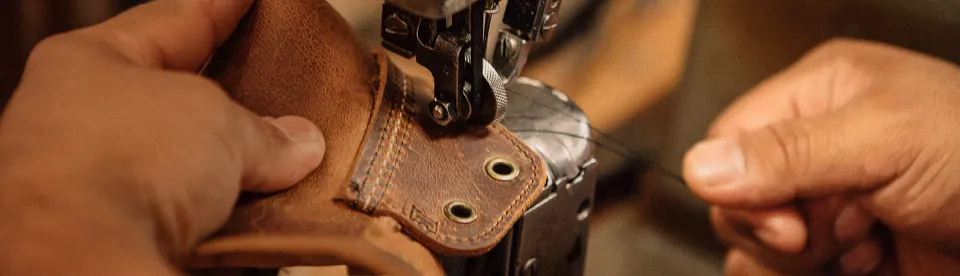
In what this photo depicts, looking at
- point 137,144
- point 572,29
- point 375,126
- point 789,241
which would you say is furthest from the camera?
point 572,29

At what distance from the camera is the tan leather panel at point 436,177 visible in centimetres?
45

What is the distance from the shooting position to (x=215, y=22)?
0.50 metres

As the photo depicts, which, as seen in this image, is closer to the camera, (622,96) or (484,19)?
(484,19)

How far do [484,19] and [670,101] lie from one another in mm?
265

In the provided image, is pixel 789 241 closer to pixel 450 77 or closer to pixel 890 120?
pixel 890 120

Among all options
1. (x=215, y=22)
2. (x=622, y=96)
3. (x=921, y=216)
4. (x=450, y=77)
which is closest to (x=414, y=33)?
(x=450, y=77)

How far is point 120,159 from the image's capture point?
35 cm

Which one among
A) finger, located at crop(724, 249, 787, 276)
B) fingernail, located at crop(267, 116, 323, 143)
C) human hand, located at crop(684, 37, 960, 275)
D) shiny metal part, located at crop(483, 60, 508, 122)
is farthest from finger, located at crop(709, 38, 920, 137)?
fingernail, located at crop(267, 116, 323, 143)

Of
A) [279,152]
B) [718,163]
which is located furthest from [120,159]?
[718,163]

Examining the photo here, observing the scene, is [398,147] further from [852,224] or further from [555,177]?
[852,224]

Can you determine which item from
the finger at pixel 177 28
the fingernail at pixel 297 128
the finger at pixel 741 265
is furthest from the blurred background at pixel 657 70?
the fingernail at pixel 297 128

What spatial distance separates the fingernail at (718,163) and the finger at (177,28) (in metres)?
0.34

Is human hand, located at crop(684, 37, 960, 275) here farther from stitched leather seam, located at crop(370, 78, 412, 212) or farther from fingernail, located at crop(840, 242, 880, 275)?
stitched leather seam, located at crop(370, 78, 412, 212)

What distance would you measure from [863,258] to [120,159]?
57cm
